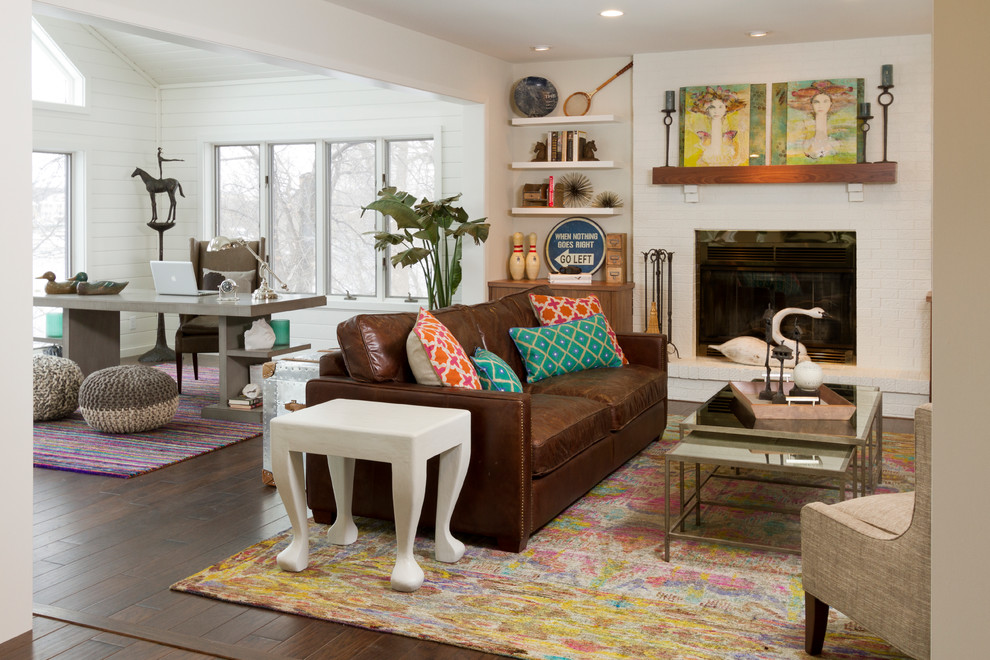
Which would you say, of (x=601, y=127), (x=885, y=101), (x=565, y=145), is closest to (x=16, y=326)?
(x=565, y=145)

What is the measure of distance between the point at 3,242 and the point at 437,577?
181 centimetres

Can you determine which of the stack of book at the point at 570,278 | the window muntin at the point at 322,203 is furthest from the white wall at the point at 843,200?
the window muntin at the point at 322,203

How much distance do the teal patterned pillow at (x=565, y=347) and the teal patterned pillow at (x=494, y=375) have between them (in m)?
0.78

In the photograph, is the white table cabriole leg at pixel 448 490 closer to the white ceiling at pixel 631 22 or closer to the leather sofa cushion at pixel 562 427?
the leather sofa cushion at pixel 562 427

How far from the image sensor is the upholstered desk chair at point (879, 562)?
91.9 inches

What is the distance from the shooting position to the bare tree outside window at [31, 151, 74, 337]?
801cm

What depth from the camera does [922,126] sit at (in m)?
6.46

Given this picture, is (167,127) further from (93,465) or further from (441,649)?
(441,649)

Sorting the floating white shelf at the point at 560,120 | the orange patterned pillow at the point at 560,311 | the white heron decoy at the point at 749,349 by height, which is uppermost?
the floating white shelf at the point at 560,120

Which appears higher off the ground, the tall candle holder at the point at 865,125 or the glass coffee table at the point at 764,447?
the tall candle holder at the point at 865,125

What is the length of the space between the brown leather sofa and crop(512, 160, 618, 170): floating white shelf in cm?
281

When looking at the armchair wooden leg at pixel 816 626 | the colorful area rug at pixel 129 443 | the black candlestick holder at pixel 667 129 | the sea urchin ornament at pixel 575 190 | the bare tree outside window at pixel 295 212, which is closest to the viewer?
the armchair wooden leg at pixel 816 626

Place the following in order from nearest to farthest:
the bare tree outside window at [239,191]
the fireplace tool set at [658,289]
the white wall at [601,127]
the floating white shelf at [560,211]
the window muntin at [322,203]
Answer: the fireplace tool set at [658,289] → the floating white shelf at [560,211] → the white wall at [601,127] → the window muntin at [322,203] → the bare tree outside window at [239,191]

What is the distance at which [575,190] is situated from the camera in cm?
756
